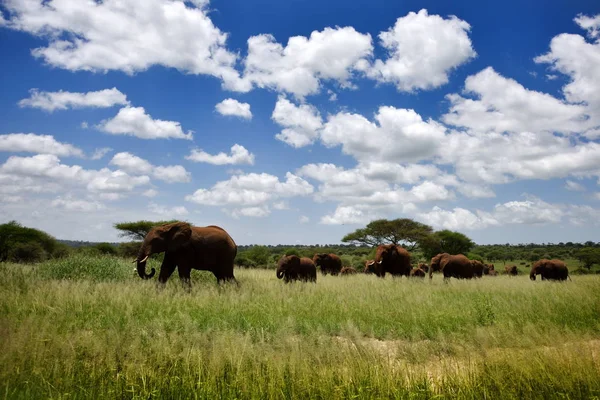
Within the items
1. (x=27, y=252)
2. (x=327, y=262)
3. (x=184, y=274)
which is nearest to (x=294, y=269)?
(x=184, y=274)

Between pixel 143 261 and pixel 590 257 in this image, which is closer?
pixel 143 261

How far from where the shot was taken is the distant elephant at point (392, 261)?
70.7 feet

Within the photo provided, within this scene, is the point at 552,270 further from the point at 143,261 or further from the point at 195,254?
the point at 143,261

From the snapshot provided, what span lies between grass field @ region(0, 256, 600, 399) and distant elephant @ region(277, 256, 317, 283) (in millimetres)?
5820

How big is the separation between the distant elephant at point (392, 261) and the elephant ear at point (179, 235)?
461 inches

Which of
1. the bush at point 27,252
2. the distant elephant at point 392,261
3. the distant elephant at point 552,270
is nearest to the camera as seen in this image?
the distant elephant at point 392,261

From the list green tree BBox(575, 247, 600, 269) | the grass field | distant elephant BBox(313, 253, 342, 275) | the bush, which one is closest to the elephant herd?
the grass field

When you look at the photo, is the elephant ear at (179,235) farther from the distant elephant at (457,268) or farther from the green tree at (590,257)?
the green tree at (590,257)

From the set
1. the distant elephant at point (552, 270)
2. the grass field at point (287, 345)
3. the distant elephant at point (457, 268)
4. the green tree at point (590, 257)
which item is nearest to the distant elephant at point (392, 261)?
the distant elephant at point (457, 268)

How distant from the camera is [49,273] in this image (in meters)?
14.4

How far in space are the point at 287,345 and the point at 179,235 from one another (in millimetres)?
8096

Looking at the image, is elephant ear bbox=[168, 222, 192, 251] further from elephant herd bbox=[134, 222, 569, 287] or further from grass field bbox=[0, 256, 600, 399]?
grass field bbox=[0, 256, 600, 399]

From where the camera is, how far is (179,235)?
13062 mm

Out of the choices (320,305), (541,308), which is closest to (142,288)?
(320,305)
